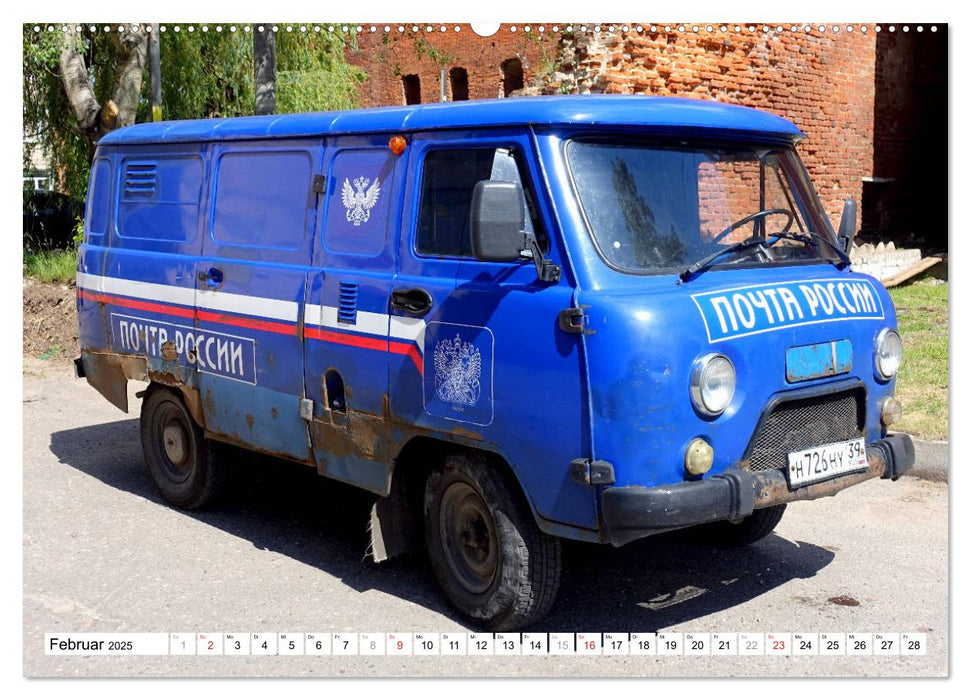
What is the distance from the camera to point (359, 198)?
5449 mm

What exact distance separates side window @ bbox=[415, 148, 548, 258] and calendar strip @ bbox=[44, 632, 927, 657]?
5.80 ft

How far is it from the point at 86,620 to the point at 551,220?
2.98m

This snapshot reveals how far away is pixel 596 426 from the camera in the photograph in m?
4.26

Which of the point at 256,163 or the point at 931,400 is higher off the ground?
the point at 256,163

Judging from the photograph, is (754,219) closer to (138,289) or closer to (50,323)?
(138,289)

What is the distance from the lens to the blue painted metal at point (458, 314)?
169 inches

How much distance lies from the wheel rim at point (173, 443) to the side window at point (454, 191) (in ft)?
8.81

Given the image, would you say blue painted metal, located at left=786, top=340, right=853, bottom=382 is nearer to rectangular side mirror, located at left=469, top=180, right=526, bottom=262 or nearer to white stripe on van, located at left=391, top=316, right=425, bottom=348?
rectangular side mirror, located at left=469, top=180, right=526, bottom=262

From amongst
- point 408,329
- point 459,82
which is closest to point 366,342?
point 408,329

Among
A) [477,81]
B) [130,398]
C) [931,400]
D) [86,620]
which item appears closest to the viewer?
[86,620]

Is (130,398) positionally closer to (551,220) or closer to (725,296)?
(551,220)

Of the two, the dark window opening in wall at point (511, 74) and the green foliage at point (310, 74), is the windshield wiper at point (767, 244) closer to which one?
the green foliage at point (310, 74)

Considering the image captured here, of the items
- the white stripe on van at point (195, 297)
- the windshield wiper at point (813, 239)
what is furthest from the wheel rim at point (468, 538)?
the windshield wiper at point (813, 239)

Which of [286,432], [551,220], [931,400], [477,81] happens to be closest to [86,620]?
[286,432]
